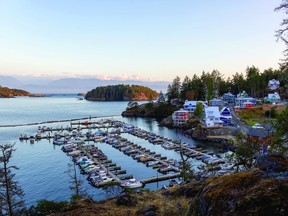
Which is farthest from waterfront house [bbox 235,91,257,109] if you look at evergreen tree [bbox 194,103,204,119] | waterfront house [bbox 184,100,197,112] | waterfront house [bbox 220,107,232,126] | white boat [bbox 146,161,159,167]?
white boat [bbox 146,161,159,167]

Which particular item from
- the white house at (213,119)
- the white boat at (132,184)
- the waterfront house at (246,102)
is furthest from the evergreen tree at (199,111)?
the white boat at (132,184)

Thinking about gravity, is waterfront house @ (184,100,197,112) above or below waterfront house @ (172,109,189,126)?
above

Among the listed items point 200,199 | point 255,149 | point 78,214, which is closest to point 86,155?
point 255,149

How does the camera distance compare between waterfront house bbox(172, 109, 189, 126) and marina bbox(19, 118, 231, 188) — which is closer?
marina bbox(19, 118, 231, 188)

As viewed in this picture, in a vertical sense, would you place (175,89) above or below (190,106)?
above

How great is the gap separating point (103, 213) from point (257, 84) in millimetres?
103359

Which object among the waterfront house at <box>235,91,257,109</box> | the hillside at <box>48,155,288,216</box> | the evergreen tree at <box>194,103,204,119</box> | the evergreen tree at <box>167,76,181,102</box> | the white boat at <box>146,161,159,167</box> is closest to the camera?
the hillside at <box>48,155,288,216</box>

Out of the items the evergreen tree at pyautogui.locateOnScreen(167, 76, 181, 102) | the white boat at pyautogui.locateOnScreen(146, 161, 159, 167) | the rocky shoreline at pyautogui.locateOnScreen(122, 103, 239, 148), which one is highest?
the evergreen tree at pyautogui.locateOnScreen(167, 76, 181, 102)

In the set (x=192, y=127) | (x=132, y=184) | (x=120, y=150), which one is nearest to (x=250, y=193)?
(x=132, y=184)

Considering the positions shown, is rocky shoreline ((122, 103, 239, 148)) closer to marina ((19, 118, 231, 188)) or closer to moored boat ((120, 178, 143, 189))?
marina ((19, 118, 231, 188))

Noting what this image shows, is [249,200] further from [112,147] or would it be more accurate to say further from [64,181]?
[112,147]

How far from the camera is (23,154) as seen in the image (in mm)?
59500

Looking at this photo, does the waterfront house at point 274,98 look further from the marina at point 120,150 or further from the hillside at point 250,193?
the hillside at point 250,193

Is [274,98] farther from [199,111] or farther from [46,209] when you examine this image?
[46,209]
